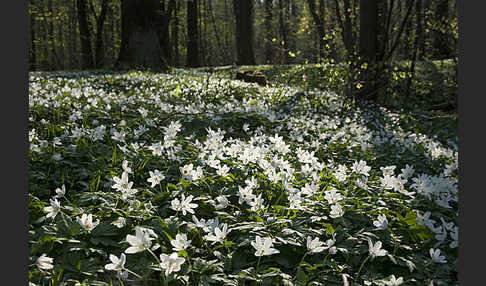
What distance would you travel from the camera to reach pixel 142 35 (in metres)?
12.1

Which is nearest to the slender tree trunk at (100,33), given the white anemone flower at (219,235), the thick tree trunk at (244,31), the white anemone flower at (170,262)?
the thick tree trunk at (244,31)

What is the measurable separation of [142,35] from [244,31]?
Answer: 33.3 feet

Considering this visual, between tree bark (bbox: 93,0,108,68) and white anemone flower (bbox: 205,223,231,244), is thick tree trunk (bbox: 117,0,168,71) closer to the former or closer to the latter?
tree bark (bbox: 93,0,108,68)

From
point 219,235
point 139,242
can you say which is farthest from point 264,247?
point 139,242

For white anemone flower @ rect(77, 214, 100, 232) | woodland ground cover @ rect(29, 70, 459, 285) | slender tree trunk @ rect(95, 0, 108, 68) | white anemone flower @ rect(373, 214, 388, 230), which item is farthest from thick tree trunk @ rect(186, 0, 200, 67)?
white anemone flower @ rect(373, 214, 388, 230)

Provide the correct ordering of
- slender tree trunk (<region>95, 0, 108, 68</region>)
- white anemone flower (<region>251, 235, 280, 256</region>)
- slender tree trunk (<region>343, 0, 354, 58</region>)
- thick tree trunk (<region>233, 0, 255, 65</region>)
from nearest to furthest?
white anemone flower (<region>251, 235, 280, 256</region>) → slender tree trunk (<region>343, 0, 354, 58</region>) → slender tree trunk (<region>95, 0, 108, 68</region>) → thick tree trunk (<region>233, 0, 255, 65</region>)

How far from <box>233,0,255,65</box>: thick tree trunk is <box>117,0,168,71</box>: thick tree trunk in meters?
9.02

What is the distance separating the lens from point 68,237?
6.39ft

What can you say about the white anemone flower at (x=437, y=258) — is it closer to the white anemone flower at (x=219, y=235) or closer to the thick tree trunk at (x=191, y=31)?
the white anemone flower at (x=219, y=235)

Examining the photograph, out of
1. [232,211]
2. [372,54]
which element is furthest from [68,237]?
[372,54]

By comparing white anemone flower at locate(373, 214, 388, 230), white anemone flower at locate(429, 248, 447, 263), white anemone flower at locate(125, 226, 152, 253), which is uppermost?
white anemone flower at locate(125, 226, 152, 253)

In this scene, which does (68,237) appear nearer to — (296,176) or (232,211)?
(232,211)

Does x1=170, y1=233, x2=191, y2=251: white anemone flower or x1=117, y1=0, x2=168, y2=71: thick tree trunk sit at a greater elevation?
x1=117, y1=0, x2=168, y2=71: thick tree trunk

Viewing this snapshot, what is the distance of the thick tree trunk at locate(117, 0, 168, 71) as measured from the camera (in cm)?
1201
